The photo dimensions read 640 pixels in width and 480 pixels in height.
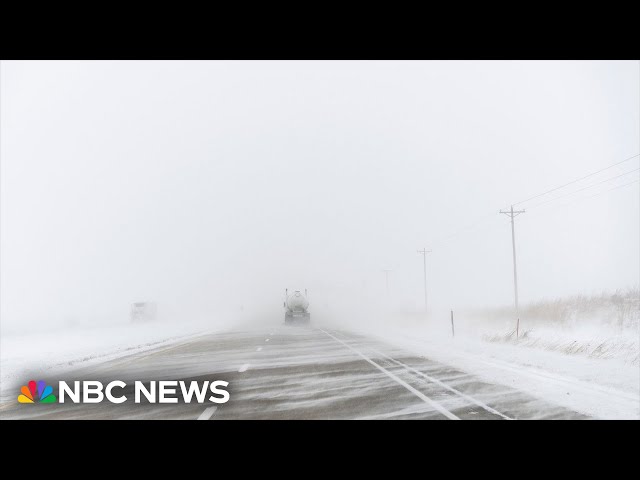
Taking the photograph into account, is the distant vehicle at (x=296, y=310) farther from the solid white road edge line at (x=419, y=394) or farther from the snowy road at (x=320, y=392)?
the solid white road edge line at (x=419, y=394)

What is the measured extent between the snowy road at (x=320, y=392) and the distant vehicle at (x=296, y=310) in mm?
39582

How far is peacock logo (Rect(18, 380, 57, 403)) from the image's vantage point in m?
11.5

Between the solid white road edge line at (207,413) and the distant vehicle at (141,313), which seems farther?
the distant vehicle at (141,313)

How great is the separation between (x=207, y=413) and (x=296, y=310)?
166ft

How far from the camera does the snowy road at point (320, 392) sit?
9.12 m

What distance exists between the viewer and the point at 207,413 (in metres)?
9.31

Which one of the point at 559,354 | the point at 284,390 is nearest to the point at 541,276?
the point at 559,354

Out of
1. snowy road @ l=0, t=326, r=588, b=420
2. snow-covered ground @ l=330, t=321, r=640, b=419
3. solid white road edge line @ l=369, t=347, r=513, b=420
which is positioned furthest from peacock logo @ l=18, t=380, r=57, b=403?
snow-covered ground @ l=330, t=321, r=640, b=419

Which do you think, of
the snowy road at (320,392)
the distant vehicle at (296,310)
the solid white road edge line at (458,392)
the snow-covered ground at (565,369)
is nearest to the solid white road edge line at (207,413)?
the snowy road at (320,392)
